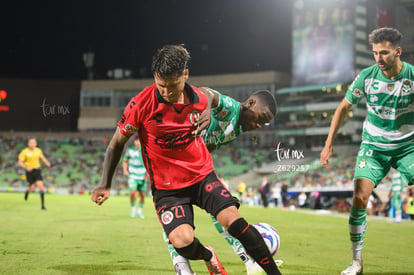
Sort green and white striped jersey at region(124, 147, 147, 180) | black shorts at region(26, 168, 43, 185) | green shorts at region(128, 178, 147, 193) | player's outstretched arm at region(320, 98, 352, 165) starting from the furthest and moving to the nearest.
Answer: black shorts at region(26, 168, 43, 185) < green and white striped jersey at region(124, 147, 147, 180) < green shorts at region(128, 178, 147, 193) < player's outstretched arm at region(320, 98, 352, 165)

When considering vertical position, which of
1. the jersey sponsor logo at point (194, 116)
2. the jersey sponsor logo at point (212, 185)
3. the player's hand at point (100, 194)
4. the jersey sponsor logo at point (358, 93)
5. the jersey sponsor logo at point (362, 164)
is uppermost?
the jersey sponsor logo at point (194, 116)

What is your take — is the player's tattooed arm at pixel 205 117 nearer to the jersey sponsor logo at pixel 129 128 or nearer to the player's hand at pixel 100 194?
the jersey sponsor logo at pixel 129 128

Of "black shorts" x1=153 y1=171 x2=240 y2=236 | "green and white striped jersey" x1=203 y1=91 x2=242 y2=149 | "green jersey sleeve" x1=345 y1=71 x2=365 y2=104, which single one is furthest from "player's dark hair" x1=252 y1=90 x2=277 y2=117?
"black shorts" x1=153 y1=171 x2=240 y2=236

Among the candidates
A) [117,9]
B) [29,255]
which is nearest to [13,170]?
[117,9]

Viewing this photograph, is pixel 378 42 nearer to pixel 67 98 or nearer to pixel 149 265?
pixel 149 265

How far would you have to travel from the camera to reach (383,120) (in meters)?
5.63

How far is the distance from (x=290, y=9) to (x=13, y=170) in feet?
105

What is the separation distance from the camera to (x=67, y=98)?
174ft

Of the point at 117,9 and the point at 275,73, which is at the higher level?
the point at 117,9

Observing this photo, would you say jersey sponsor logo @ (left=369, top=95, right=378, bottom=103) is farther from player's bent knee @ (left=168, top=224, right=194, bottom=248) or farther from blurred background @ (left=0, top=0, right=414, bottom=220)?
blurred background @ (left=0, top=0, right=414, bottom=220)

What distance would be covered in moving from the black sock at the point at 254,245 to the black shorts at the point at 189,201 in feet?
0.69

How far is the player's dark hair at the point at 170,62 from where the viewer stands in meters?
4.04

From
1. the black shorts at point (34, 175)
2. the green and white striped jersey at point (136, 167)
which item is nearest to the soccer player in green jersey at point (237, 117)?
the green and white striped jersey at point (136, 167)

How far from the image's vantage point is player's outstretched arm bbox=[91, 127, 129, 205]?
4.27 metres
